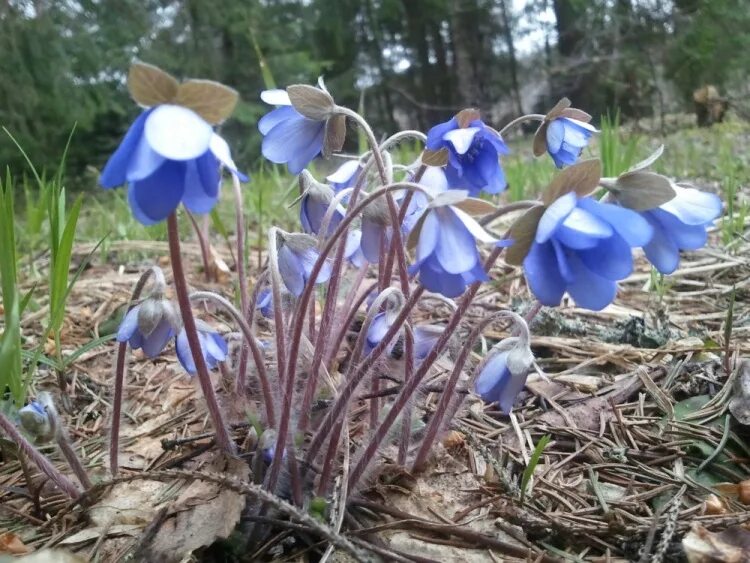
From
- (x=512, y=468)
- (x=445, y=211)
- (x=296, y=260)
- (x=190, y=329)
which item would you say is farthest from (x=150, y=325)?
(x=512, y=468)

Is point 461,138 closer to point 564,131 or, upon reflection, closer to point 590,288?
point 564,131

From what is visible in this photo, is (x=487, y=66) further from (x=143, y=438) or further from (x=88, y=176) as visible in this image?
(x=143, y=438)

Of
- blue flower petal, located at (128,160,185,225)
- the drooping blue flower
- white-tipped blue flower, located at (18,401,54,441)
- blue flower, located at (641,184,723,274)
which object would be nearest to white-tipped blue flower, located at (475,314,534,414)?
blue flower, located at (641,184,723,274)

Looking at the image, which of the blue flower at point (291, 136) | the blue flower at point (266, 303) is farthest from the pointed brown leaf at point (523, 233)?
the blue flower at point (266, 303)

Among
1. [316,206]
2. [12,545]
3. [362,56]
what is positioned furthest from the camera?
[362,56]

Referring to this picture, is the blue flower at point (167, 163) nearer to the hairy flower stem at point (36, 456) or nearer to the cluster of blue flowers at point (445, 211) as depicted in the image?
the cluster of blue flowers at point (445, 211)

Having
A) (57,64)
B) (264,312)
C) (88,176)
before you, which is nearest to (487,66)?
(88,176)
